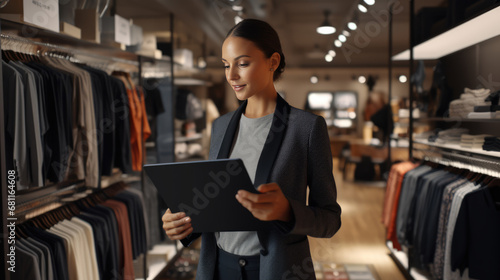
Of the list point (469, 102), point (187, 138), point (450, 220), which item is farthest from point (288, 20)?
point (450, 220)

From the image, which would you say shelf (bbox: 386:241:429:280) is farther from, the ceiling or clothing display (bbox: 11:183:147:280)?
the ceiling

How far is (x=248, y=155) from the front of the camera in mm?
1194

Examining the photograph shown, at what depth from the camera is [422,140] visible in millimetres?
3887

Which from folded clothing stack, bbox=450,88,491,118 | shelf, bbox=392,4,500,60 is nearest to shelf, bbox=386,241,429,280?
folded clothing stack, bbox=450,88,491,118

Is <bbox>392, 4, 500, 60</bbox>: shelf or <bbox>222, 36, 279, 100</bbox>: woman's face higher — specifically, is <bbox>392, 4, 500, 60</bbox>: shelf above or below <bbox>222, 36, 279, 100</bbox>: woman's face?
above

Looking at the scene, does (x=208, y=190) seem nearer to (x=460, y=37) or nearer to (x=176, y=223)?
(x=176, y=223)

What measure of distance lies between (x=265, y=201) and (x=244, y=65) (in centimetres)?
40

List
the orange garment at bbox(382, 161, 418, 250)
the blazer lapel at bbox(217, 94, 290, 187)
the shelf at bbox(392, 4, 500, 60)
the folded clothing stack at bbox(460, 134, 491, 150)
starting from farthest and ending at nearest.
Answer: the orange garment at bbox(382, 161, 418, 250) → the folded clothing stack at bbox(460, 134, 491, 150) → the shelf at bbox(392, 4, 500, 60) → the blazer lapel at bbox(217, 94, 290, 187)

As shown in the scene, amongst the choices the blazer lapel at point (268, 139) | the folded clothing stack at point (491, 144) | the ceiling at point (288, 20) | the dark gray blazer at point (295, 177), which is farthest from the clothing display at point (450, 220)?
the ceiling at point (288, 20)

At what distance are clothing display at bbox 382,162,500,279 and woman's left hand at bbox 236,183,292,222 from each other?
2.01m

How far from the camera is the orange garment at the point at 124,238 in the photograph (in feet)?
9.43

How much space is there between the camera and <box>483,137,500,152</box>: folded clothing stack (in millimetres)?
2469

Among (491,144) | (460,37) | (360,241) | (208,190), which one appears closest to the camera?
(208,190)

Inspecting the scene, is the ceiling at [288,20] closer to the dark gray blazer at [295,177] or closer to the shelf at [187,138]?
the shelf at [187,138]
